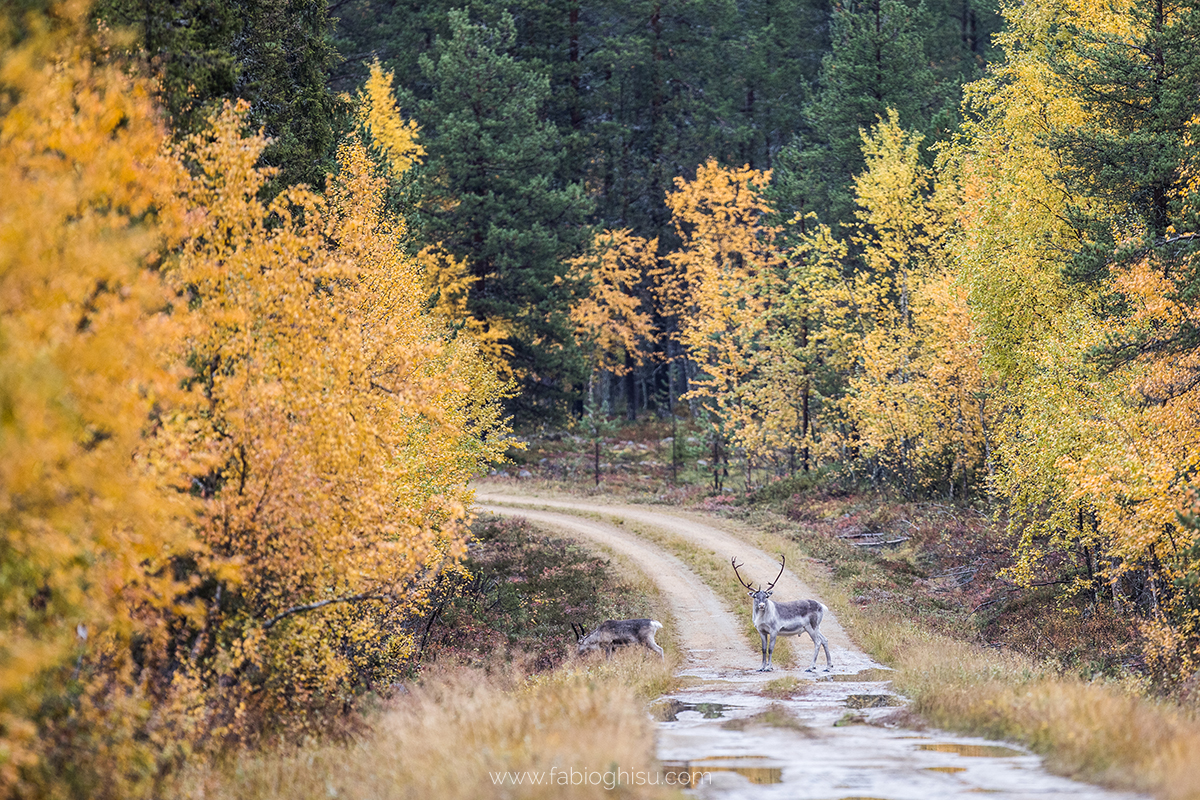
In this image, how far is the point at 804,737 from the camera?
1273 centimetres

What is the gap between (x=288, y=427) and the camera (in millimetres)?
13867

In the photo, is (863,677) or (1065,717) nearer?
(1065,717)

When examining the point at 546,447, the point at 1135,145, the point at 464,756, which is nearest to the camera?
the point at 464,756

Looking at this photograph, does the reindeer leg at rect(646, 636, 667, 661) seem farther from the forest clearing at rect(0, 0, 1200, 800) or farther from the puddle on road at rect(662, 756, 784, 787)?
the puddle on road at rect(662, 756, 784, 787)

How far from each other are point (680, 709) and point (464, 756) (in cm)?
576

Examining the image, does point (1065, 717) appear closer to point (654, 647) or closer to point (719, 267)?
point (654, 647)

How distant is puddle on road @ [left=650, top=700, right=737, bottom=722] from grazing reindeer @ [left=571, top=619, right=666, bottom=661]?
4.75 metres

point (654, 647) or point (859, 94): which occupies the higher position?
point (859, 94)

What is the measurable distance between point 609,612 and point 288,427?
1530cm

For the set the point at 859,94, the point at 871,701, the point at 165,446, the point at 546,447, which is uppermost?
the point at 859,94

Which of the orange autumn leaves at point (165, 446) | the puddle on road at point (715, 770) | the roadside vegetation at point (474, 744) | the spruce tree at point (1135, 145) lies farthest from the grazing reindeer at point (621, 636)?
the spruce tree at point (1135, 145)

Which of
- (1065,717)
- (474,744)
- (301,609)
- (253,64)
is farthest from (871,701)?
(253,64)

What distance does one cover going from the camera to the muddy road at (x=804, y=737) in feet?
32.7

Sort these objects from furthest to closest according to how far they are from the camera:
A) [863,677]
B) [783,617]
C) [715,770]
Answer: [783,617] → [863,677] → [715,770]
